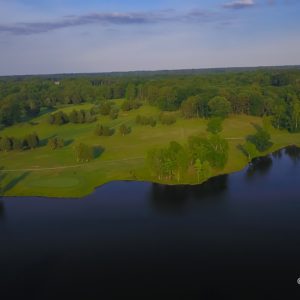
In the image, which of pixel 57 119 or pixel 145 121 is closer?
pixel 145 121

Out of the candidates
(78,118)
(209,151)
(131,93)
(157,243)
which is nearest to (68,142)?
(78,118)

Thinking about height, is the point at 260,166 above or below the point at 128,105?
below

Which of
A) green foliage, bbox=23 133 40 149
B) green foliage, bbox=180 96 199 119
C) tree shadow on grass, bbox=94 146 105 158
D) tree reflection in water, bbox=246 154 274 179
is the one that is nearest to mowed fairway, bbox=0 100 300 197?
tree shadow on grass, bbox=94 146 105 158

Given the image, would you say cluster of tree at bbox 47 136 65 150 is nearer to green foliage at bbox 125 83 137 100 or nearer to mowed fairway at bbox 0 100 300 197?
mowed fairway at bbox 0 100 300 197

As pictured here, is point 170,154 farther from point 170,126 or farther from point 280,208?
point 170,126

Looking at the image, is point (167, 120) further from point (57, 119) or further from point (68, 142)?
point (57, 119)

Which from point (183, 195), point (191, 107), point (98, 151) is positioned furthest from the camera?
point (191, 107)
